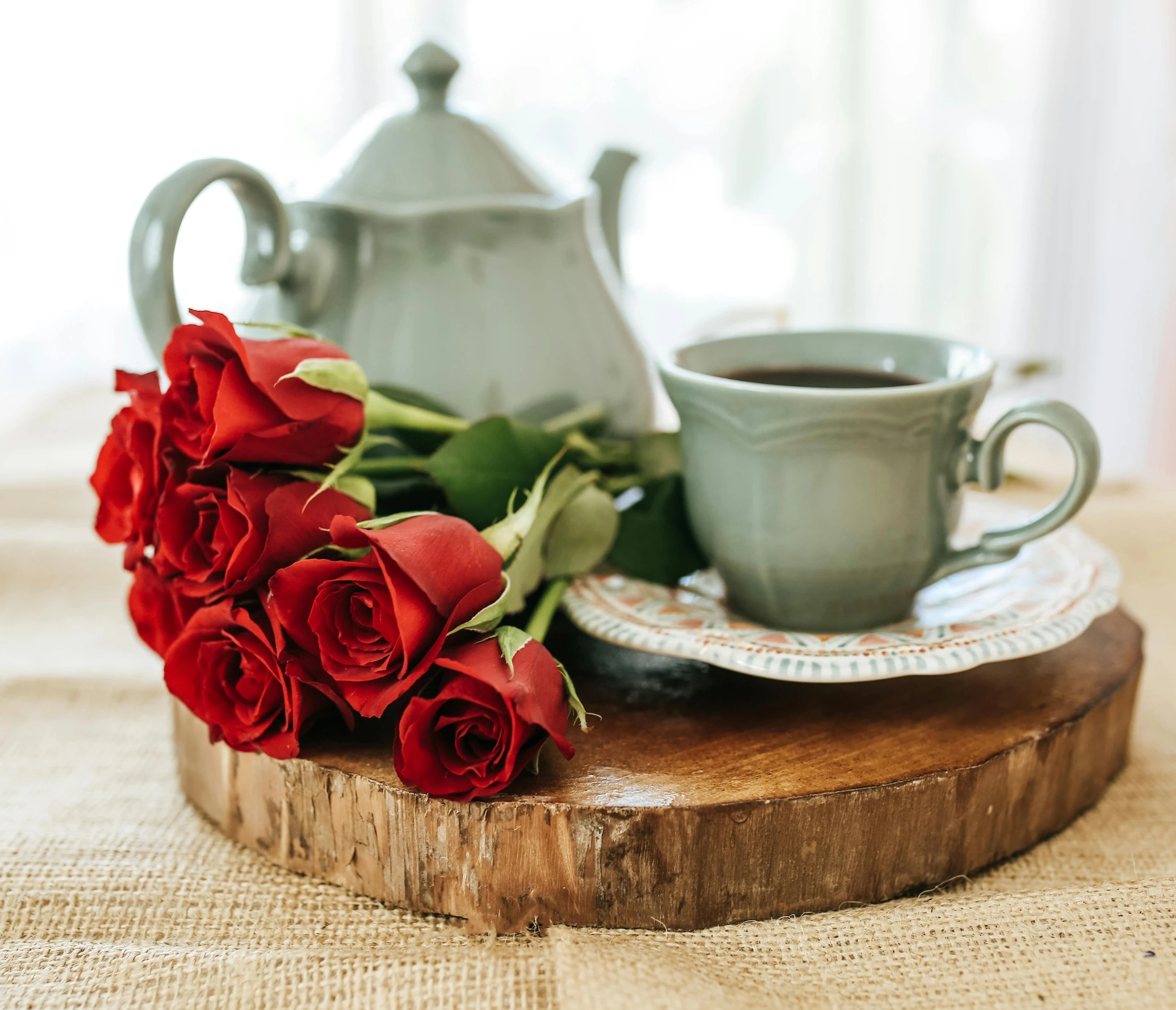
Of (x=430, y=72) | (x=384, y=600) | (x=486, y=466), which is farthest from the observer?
(x=430, y=72)

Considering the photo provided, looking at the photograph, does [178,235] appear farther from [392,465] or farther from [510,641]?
[510,641]

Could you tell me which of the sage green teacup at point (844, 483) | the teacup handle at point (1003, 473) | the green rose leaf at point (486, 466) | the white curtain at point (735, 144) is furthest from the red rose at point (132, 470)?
the white curtain at point (735, 144)

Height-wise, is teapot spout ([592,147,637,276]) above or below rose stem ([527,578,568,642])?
above

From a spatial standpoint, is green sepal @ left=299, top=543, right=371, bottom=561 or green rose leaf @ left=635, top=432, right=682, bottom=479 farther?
green rose leaf @ left=635, top=432, right=682, bottom=479

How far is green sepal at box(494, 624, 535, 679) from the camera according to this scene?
350 millimetres

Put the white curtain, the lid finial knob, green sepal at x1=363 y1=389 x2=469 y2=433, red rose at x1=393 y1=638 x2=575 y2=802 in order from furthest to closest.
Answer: the white curtain
the lid finial knob
green sepal at x1=363 y1=389 x2=469 y2=433
red rose at x1=393 y1=638 x2=575 y2=802

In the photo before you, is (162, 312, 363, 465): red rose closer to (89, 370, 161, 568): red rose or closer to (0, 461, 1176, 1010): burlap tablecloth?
(89, 370, 161, 568): red rose

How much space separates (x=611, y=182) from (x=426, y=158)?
137 mm

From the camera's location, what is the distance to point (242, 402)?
377mm

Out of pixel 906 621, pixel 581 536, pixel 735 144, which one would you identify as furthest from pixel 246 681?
pixel 735 144

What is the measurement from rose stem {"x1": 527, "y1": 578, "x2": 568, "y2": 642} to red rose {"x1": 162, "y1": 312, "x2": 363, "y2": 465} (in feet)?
0.34

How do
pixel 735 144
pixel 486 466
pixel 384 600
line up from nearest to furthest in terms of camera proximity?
pixel 384 600
pixel 486 466
pixel 735 144

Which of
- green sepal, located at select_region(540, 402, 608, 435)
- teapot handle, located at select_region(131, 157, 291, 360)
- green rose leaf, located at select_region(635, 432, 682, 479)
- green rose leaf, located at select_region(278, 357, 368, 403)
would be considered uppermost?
teapot handle, located at select_region(131, 157, 291, 360)

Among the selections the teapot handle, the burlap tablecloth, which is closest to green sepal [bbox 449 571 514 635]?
the burlap tablecloth
